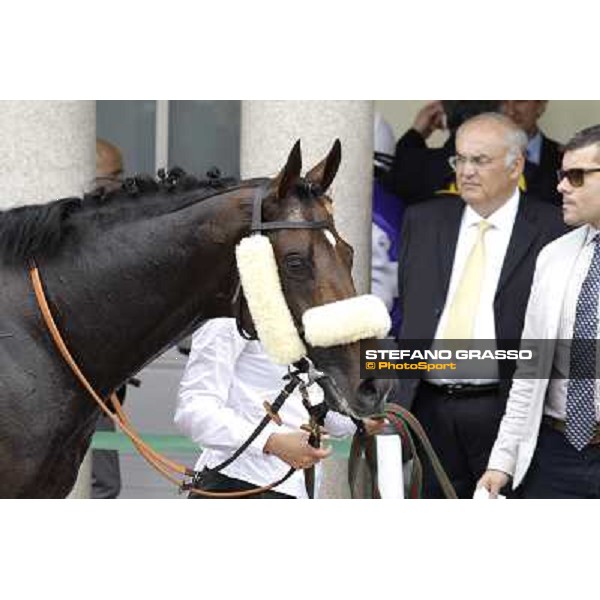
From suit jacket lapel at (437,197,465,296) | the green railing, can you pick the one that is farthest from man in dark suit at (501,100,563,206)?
the green railing

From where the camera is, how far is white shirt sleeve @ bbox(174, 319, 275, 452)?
18.9 ft

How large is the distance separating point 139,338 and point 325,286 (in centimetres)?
65

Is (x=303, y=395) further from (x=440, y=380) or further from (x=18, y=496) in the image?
(x=440, y=380)

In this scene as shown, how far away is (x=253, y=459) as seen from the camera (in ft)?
19.3

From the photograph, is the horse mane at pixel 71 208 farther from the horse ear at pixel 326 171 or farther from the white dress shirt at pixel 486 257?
the white dress shirt at pixel 486 257

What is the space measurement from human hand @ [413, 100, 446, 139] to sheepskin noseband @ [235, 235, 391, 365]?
3269mm

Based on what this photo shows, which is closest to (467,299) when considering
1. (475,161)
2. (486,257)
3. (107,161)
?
(486,257)

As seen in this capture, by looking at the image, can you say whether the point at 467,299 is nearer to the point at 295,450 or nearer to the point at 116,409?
the point at 295,450

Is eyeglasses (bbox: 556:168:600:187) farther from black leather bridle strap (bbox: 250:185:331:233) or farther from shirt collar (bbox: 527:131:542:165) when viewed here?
shirt collar (bbox: 527:131:542:165)

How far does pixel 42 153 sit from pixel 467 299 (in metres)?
2.14

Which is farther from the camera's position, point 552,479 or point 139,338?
point 552,479

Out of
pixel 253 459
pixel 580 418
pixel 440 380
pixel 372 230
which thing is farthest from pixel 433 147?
pixel 253 459

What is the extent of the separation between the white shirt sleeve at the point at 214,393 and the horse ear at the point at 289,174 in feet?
2.70

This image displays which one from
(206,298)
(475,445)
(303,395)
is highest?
(206,298)
